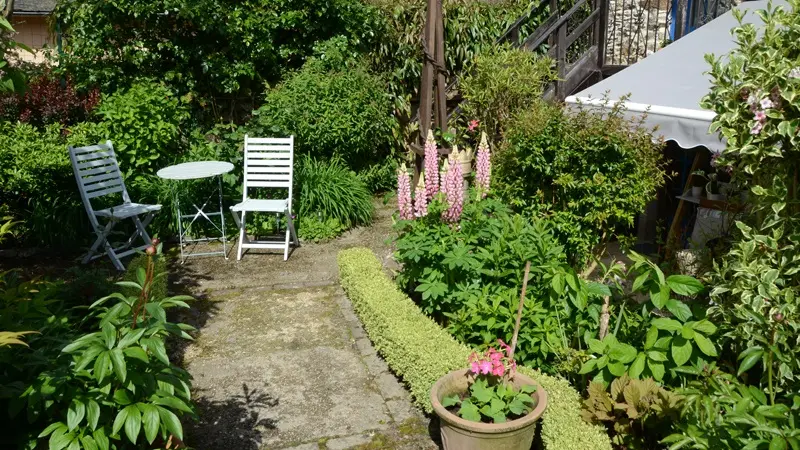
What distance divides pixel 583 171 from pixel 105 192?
16.2 feet

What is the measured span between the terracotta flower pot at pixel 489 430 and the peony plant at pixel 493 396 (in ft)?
0.19

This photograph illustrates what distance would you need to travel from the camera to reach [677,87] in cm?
540

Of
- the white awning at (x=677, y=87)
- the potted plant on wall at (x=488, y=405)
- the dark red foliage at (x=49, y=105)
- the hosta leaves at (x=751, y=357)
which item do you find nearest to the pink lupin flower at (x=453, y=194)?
the white awning at (x=677, y=87)

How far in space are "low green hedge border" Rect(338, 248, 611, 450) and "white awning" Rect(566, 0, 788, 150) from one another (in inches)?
84.3

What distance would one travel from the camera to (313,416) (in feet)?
14.2

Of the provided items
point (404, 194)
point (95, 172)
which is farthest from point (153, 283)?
point (95, 172)

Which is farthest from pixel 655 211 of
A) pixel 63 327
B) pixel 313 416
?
pixel 63 327

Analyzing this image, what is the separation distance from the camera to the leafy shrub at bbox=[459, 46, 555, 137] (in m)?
8.28

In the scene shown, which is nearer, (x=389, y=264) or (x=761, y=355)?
(x=761, y=355)

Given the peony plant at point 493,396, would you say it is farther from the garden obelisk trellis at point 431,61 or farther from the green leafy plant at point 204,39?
the green leafy plant at point 204,39

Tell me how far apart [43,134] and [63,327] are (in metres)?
5.90

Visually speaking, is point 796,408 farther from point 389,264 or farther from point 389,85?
point 389,85

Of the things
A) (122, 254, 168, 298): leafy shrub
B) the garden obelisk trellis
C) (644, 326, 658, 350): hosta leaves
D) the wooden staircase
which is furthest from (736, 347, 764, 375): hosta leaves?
the wooden staircase

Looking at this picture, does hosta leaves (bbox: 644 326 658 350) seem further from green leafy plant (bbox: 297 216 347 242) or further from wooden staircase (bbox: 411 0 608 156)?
green leafy plant (bbox: 297 216 347 242)
